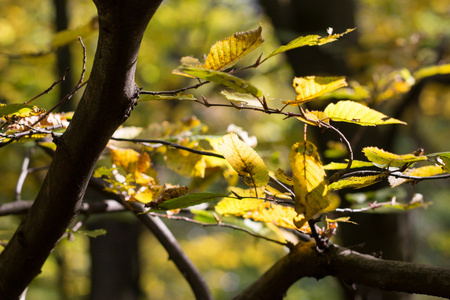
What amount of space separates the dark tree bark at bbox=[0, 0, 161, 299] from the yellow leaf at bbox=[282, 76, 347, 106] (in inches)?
7.6

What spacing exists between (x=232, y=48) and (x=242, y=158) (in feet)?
0.46

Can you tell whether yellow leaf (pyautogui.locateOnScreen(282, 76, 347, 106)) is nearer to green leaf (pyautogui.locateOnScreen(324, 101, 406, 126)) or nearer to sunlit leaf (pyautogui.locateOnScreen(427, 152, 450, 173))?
green leaf (pyautogui.locateOnScreen(324, 101, 406, 126))

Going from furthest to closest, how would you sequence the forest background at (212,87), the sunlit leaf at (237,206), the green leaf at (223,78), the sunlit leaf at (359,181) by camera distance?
the forest background at (212,87), the sunlit leaf at (237,206), the sunlit leaf at (359,181), the green leaf at (223,78)

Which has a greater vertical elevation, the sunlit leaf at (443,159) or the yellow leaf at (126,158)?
the yellow leaf at (126,158)

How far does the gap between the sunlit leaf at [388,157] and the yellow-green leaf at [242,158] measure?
137mm

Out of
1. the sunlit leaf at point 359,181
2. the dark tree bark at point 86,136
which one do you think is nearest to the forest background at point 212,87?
the dark tree bark at point 86,136

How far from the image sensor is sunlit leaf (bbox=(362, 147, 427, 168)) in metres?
0.45

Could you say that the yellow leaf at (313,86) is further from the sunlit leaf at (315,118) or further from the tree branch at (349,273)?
the tree branch at (349,273)

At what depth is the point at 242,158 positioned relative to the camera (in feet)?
1.61

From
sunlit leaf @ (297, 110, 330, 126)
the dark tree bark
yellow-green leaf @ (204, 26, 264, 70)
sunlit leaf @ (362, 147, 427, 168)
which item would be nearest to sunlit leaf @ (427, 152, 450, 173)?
sunlit leaf @ (362, 147, 427, 168)

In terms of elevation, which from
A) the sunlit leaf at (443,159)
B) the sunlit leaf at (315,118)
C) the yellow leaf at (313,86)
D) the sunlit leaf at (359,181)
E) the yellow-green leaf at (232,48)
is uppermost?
the yellow-green leaf at (232,48)

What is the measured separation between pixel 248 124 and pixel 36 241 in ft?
13.3

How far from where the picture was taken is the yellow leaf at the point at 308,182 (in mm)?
441

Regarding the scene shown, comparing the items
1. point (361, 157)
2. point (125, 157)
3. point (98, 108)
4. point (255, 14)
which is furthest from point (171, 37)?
point (98, 108)
